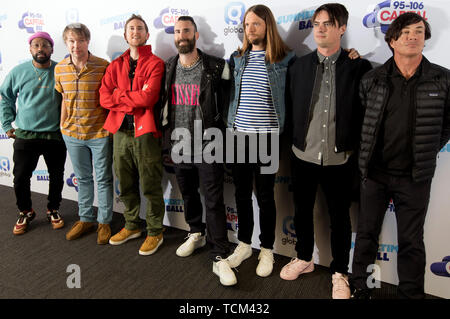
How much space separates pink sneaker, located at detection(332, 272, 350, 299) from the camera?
2021mm

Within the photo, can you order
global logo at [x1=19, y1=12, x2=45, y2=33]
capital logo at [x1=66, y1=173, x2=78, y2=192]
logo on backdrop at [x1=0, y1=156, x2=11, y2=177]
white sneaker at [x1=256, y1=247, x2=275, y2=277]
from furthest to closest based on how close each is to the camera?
1. logo on backdrop at [x1=0, y1=156, x2=11, y2=177]
2. capital logo at [x1=66, y1=173, x2=78, y2=192]
3. global logo at [x1=19, y1=12, x2=45, y2=33]
4. white sneaker at [x1=256, y1=247, x2=275, y2=277]

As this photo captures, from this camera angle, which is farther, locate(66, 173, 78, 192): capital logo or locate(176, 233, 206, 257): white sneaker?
locate(66, 173, 78, 192): capital logo

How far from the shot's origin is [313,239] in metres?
2.22

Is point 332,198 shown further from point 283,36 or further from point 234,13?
point 234,13

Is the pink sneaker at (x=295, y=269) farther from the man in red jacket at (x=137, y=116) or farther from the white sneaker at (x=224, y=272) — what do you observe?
the man in red jacket at (x=137, y=116)

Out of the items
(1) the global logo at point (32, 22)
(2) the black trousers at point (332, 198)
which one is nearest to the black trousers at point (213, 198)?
(2) the black trousers at point (332, 198)

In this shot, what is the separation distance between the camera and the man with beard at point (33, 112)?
276cm

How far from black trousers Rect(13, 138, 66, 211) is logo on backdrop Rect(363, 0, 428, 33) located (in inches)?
108

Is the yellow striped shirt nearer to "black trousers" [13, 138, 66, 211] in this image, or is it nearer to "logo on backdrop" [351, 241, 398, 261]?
"black trousers" [13, 138, 66, 211]

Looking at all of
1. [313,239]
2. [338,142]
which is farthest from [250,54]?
[313,239]

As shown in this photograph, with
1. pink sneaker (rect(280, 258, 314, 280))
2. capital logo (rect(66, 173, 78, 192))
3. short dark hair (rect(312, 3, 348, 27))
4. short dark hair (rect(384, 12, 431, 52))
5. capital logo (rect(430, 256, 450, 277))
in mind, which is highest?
short dark hair (rect(312, 3, 348, 27))

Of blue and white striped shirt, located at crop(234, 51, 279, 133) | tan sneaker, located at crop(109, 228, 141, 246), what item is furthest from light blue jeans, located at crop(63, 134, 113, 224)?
blue and white striped shirt, located at crop(234, 51, 279, 133)

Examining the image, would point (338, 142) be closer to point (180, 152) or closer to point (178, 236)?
point (180, 152)

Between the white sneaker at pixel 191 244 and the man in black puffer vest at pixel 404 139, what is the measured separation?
4.23 feet
